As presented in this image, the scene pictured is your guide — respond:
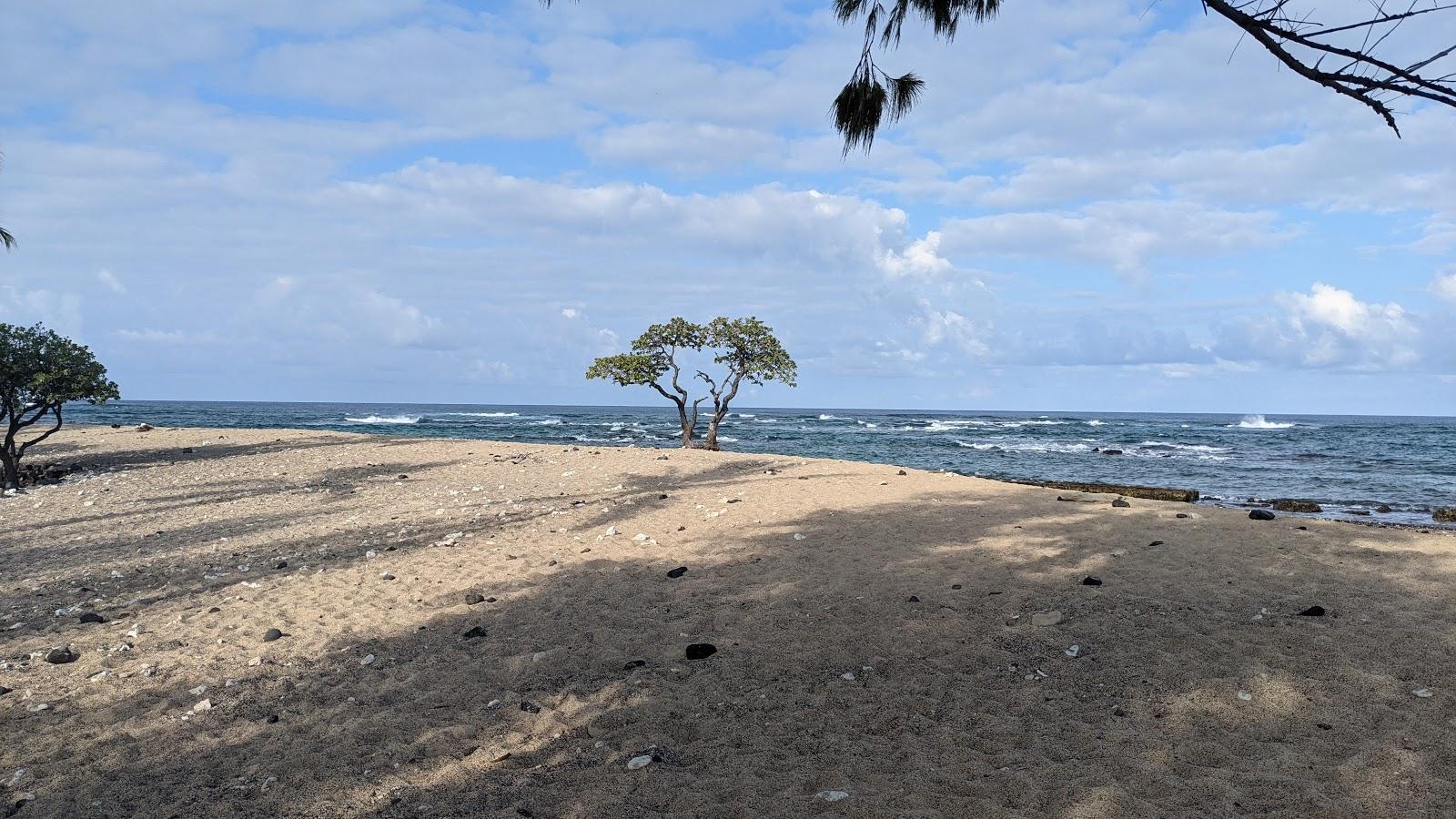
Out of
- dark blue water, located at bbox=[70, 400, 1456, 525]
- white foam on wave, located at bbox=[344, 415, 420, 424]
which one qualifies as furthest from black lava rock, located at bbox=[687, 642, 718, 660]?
white foam on wave, located at bbox=[344, 415, 420, 424]

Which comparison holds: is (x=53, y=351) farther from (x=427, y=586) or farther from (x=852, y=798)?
(x=852, y=798)

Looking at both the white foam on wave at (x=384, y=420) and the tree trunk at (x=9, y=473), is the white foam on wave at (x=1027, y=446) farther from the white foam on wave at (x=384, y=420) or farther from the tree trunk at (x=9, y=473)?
the white foam on wave at (x=384, y=420)

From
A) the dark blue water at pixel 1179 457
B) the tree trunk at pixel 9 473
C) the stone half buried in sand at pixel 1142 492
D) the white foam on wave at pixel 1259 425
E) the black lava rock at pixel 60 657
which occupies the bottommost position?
the dark blue water at pixel 1179 457

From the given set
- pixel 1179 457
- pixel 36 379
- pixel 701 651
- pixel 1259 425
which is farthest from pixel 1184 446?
pixel 36 379

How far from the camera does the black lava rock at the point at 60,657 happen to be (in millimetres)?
6496

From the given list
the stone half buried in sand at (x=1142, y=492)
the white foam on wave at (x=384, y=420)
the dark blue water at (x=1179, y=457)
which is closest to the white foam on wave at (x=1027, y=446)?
the dark blue water at (x=1179, y=457)

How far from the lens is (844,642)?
21.5ft

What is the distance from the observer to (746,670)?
19.9ft

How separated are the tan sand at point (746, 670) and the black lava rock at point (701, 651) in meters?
0.09

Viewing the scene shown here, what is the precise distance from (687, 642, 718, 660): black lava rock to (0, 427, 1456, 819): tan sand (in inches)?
3.7

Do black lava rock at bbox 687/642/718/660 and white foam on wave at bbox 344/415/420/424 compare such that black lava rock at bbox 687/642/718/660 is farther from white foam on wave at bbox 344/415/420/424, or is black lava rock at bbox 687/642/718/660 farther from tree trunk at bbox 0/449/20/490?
white foam on wave at bbox 344/415/420/424

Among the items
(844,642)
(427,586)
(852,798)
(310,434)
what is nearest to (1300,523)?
(844,642)

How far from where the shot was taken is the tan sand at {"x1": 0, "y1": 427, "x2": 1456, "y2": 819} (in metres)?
4.36

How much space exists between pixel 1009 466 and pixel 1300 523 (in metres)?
20.6
